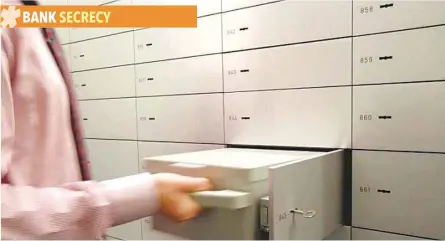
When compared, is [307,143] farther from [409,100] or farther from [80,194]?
[80,194]

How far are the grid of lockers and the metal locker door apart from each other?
0.35 ft

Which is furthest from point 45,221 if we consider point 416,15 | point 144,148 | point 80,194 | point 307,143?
point 144,148

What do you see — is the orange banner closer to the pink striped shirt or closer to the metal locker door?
the pink striped shirt

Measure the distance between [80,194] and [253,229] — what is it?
42 centimetres

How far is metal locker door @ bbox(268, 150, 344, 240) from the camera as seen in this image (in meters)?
0.82

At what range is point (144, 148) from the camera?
1.86m

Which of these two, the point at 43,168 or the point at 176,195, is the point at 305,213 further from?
the point at 43,168

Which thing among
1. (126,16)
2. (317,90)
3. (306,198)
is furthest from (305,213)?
(126,16)

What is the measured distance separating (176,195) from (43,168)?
0.85 ft

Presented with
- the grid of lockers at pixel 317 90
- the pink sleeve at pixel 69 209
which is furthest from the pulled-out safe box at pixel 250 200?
the grid of lockers at pixel 317 90

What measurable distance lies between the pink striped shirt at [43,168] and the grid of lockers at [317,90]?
2.42 ft

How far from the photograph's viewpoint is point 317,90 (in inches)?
51.0

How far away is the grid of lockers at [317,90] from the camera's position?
1.12 meters

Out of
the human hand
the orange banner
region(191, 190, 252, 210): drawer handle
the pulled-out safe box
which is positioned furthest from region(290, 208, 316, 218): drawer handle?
the orange banner
